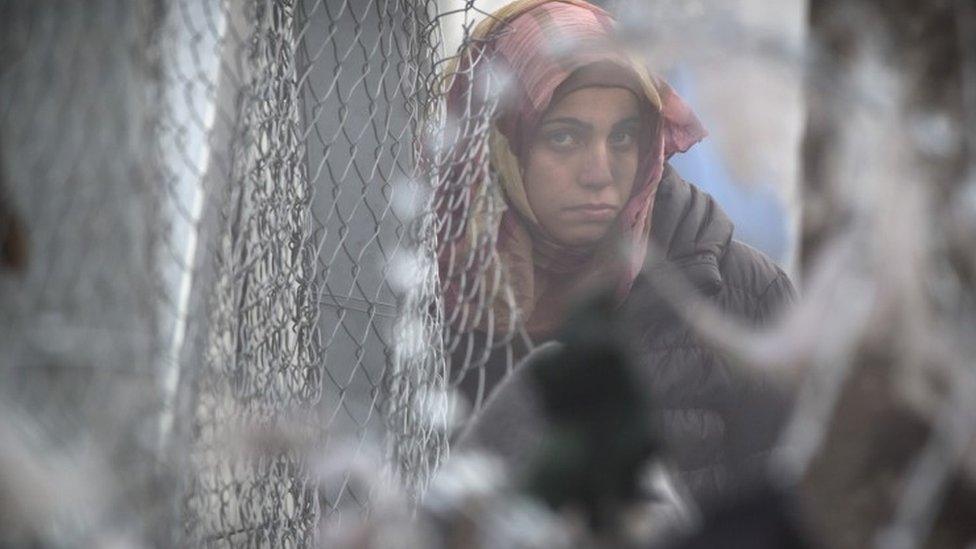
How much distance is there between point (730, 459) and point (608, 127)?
2.40ft

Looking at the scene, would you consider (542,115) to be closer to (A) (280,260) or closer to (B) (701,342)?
(B) (701,342)

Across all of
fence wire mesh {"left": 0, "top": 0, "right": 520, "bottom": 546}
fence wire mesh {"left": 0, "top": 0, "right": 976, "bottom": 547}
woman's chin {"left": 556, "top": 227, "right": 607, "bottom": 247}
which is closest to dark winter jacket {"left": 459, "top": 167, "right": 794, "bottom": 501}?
woman's chin {"left": 556, "top": 227, "right": 607, "bottom": 247}

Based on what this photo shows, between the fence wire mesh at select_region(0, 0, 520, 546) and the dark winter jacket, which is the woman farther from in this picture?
the fence wire mesh at select_region(0, 0, 520, 546)

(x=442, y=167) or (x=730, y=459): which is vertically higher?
(x=442, y=167)

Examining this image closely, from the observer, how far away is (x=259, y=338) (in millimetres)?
2146

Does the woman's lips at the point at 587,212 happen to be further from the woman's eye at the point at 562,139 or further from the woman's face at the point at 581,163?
the woman's eye at the point at 562,139

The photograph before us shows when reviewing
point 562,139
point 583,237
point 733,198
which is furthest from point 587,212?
Answer: point 733,198

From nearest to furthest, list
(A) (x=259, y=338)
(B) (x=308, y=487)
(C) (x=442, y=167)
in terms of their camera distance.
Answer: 1. (A) (x=259, y=338)
2. (B) (x=308, y=487)
3. (C) (x=442, y=167)

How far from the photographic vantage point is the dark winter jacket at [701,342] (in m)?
2.69

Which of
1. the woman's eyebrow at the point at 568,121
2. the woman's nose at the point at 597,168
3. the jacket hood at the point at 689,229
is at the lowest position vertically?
the jacket hood at the point at 689,229

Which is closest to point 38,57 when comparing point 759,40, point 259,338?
point 259,338

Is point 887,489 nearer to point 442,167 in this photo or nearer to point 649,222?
point 442,167

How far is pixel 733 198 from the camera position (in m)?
2.75

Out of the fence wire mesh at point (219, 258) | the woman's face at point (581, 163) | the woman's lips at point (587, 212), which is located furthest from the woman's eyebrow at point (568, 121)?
the fence wire mesh at point (219, 258)
